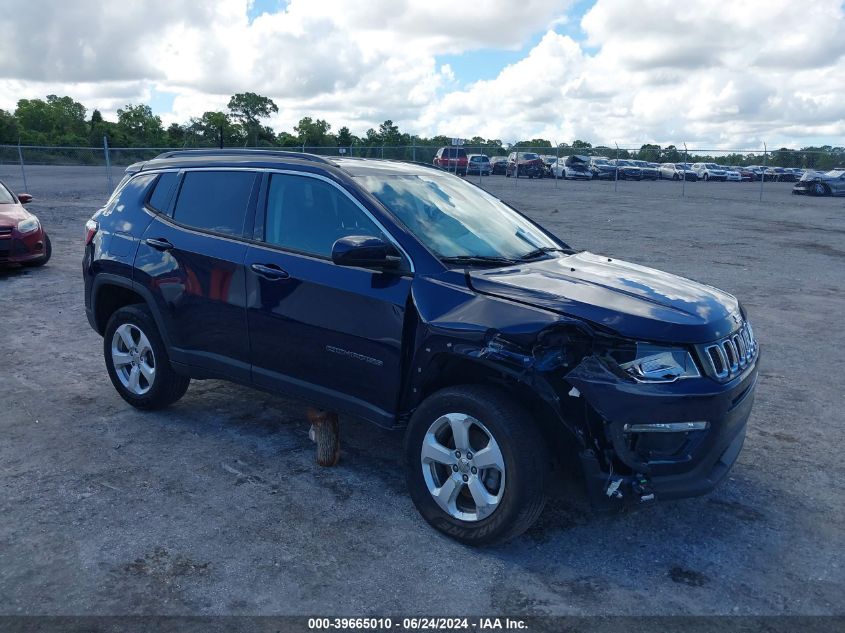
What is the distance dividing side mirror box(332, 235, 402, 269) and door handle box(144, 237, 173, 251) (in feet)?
5.51

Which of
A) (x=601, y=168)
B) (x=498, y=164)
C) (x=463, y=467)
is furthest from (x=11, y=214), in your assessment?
(x=601, y=168)

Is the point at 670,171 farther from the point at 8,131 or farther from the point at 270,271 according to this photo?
the point at 8,131

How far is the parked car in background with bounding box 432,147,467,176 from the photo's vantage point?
39875 mm

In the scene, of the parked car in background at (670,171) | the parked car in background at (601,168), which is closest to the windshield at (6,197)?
the parked car in background at (601,168)

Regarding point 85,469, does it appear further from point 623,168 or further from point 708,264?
point 623,168

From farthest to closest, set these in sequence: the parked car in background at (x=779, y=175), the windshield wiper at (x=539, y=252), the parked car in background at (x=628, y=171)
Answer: the parked car in background at (x=628, y=171) < the parked car in background at (x=779, y=175) < the windshield wiper at (x=539, y=252)

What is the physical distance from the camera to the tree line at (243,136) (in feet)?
129

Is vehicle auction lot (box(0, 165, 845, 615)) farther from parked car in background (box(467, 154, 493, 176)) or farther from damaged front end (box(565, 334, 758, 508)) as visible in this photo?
parked car in background (box(467, 154, 493, 176))

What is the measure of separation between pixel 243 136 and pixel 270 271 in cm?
5293

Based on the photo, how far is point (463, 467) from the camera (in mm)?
3693

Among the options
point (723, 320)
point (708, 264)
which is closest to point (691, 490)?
point (723, 320)

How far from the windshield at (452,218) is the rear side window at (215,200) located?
2.93 ft

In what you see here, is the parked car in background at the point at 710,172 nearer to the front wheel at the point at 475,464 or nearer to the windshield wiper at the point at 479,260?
the windshield wiper at the point at 479,260

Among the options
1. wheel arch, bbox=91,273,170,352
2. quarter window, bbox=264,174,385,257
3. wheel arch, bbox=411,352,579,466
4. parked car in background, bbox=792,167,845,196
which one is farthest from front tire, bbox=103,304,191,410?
A: parked car in background, bbox=792,167,845,196
